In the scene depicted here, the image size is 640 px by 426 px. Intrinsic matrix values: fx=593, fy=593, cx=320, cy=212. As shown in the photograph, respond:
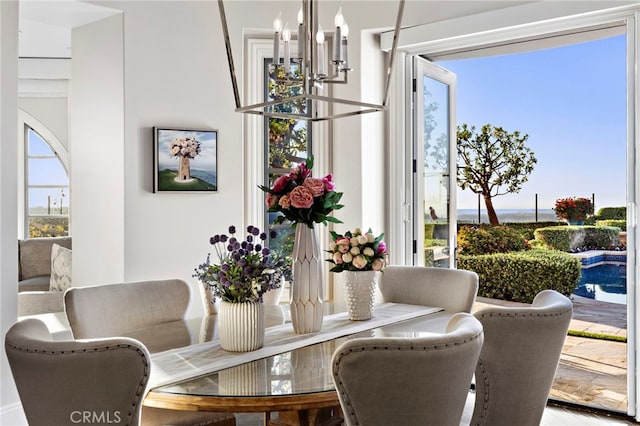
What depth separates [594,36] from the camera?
3.98 metres

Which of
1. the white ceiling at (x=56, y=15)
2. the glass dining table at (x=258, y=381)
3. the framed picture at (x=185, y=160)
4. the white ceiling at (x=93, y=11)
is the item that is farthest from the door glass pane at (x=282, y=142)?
the glass dining table at (x=258, y=381)

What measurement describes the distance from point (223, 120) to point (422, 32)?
1.41 metres

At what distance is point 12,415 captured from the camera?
9.59 ft

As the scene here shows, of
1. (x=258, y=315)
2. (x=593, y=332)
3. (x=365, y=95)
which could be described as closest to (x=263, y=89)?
(x=365, y=95)

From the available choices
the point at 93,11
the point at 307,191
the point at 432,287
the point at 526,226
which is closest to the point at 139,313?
the point at 307,191

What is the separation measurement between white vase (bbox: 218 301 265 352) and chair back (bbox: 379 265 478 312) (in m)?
1.15

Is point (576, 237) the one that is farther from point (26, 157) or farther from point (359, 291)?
point (26, 157)

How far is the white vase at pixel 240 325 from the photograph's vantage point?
72.4 inches

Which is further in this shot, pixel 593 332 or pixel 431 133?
pixel 593 332

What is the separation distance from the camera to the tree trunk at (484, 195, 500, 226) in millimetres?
6238

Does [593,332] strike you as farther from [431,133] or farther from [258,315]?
[258,315]

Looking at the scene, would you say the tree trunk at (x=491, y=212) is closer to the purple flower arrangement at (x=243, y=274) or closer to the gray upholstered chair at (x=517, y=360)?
the gray upholstered chair at (x=517, y=360)

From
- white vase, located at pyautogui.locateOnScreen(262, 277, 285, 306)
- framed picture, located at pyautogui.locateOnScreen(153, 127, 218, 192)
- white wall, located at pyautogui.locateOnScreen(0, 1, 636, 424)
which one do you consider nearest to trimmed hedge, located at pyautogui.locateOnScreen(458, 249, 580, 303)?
white wall, located at pyautogui.locateOnScreen(0, 1, 636, 424)

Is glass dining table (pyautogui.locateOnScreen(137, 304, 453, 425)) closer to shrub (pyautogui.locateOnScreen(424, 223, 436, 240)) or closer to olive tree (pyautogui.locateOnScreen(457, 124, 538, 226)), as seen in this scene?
shrub (pyautogui.locateOnScreen(424, 223, 436, 240))
